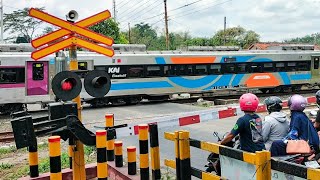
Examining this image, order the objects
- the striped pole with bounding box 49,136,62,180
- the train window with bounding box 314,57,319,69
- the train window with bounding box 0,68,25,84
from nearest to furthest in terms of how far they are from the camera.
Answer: the striped pole with bounding box 49,136,62,180 < the train window with bounding box 0,68,25,84 < the train window with bounding box 314,57,319,69

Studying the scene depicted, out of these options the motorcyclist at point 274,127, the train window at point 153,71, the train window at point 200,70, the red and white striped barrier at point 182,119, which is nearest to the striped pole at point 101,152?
the red and white striped barrier at point 182,119

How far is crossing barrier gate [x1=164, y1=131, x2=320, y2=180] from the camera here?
3594 mm

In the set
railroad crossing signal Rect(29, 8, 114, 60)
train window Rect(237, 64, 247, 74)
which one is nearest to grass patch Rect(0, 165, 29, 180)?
railroad crossing signal Rect(29, 8, 114, 60)

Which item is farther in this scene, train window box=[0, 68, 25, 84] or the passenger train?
the passenger train

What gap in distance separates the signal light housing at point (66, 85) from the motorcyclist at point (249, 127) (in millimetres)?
2024

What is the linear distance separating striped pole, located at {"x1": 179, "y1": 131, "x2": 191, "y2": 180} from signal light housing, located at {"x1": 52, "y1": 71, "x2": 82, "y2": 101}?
1.43 meters

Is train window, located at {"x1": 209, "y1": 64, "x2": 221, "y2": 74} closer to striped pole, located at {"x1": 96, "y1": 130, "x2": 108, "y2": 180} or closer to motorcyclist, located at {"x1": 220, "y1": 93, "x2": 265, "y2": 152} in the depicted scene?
motorcyclist, located at {"x1": 220, "y1": 93, "x2": 265, "y2": 152}

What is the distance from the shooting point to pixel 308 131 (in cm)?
539

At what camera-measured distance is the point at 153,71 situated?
22484 mm

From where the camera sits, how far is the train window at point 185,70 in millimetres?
23391

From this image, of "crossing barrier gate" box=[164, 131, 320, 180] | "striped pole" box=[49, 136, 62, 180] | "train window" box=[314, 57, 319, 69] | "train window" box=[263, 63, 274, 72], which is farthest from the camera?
"train window" box=[314, 57, 319, 69]

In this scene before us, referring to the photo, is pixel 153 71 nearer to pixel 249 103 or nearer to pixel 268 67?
pixel 268 67

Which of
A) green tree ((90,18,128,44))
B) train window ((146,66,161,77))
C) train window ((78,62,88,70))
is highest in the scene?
green tree ((90,18,128,44))

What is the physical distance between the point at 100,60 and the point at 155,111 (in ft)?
13.2
